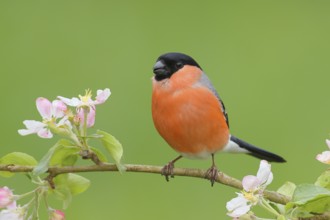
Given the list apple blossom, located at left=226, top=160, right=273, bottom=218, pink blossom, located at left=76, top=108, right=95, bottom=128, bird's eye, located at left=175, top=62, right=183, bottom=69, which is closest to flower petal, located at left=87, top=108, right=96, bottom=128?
pink blossom, located at left=76, top=108, right=95, bottom=128

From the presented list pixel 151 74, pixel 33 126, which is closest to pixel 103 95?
pixel 33 126

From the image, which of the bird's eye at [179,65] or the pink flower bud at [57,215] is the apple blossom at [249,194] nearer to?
the pink flower bud at [57,215]

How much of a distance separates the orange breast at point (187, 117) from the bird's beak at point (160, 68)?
0.03 metres

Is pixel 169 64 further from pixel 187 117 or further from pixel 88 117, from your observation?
pixel 88 117

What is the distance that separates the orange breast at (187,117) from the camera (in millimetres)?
2479

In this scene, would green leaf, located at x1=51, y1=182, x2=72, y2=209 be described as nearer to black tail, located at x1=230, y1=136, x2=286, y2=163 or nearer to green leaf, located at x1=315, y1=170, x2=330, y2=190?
green leaf, located at x1=315, y1=170, x2=330, y2=190

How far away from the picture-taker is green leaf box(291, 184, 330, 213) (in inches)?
59.5

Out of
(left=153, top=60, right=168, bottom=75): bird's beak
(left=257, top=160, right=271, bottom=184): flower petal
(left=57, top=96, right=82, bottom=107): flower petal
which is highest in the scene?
(left=57, top=96, right=82, bottom=107): flower petal

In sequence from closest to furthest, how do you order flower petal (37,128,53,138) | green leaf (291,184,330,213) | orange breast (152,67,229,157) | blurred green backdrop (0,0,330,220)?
green leaf (291,184,330,213)
flower petal (37,128,53,138)
orange breast (152,67,229,157)
blurred green backdrop (0,0,330,220)

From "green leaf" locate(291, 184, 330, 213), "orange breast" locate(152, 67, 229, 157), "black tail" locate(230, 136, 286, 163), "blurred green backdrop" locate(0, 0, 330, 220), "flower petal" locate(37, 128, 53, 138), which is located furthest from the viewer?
"blurred green backdrop" locate(0, 0, 330, 220)

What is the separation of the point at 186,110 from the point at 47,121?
0.79 m

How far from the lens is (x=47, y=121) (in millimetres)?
1752

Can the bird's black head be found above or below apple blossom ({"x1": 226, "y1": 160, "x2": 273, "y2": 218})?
above

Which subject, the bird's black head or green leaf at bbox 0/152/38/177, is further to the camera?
the bird's black head
